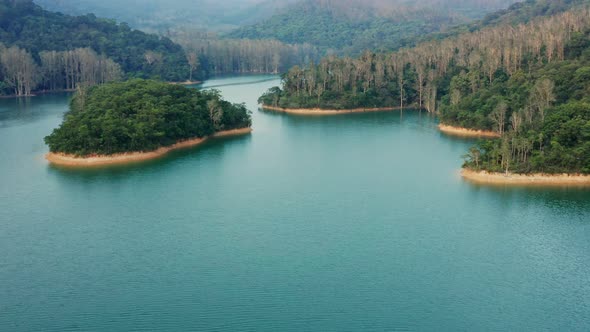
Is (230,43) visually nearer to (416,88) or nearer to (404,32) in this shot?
(404,32)

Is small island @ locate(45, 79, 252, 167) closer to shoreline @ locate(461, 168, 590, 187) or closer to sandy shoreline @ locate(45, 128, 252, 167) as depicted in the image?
sandy shoreline @ locate(45, 128, 252, 167)

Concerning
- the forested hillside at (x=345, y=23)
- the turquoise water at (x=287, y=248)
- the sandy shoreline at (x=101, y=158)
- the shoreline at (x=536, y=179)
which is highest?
the forested hillside at (x=345, y=23)

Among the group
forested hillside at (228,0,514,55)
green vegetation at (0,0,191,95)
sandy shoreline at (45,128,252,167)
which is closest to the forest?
sandy shoreline at (45,128,252,167)

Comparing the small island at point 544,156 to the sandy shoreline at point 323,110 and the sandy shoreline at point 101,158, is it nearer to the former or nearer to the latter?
the sandy shoreline at point 101,158

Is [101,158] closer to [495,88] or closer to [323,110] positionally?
[323,110]

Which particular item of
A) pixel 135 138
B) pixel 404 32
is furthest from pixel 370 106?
pixel 404 32

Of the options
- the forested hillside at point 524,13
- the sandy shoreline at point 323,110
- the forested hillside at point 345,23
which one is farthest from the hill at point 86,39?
the forested hillside at point 345,23
